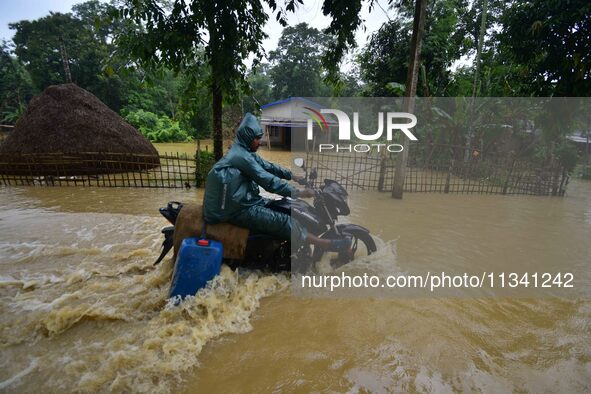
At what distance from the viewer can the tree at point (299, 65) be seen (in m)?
29.1

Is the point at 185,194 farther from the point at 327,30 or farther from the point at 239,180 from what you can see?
the point at 239,180

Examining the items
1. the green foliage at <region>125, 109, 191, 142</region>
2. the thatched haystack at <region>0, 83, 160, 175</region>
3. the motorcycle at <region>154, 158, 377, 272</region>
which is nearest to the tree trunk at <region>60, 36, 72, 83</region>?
the green foliage at <region>125, 109, 191, 142</region>

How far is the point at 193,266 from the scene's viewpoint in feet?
8.79

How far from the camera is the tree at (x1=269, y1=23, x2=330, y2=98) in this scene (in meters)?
29.1

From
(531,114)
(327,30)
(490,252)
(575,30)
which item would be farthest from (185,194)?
(531,114)

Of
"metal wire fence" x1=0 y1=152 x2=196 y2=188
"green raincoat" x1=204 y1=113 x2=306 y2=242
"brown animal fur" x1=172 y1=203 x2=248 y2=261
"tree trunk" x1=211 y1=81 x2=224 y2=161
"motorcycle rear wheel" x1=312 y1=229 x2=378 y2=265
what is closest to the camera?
"green raincoat" x1=204 y1=113 x2=306 y2=242

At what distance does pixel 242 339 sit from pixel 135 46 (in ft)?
16.9

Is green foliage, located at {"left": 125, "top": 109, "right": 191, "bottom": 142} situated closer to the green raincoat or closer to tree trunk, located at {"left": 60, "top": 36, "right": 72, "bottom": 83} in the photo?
tree trunk, located at {"left": 60, "top": 36, "right": 72, "bottom": 83}

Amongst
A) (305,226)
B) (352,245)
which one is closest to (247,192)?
A: (305,226)

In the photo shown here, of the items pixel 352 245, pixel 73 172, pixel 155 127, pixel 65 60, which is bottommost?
pixel 352 245

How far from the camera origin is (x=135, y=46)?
5492 millimetres

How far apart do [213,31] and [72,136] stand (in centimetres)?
758

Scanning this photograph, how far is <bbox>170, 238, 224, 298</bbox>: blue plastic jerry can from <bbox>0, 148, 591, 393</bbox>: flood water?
131mm

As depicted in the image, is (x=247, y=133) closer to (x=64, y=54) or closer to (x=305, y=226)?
(x=305, y=226)
